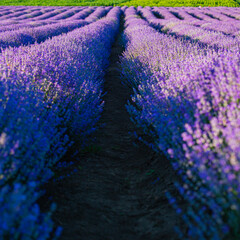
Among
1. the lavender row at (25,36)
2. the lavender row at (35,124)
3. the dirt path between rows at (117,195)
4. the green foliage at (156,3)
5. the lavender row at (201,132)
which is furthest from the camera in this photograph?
the green foliage at (156,3)

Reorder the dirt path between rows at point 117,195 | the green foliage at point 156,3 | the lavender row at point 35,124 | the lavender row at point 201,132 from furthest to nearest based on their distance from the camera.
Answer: the green foliage at point 156,3
the dirt path between rows at point 117,195
the lavender row at point 201,132
the lavender row at point 35,124

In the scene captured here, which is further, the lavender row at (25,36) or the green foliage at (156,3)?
the green foliage at (156,3)

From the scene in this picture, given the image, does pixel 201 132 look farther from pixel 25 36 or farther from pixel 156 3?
pixel 156 3

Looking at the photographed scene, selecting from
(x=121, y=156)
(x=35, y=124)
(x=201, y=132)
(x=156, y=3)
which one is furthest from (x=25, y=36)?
(x=156, y=3)

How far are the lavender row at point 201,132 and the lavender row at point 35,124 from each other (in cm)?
72

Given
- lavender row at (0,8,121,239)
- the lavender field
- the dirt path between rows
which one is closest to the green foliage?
lavender row at (0,8,121,239)

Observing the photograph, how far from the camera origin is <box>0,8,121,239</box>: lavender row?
1.33 meters

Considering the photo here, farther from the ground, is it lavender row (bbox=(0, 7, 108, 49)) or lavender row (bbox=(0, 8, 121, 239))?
lavender row (bbox=(0, 7, 108, 49))

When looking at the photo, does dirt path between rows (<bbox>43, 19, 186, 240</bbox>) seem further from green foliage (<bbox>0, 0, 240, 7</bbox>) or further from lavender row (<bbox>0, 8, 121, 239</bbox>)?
green foliage (<bbox>0, 0, 240, 7</bbox>)

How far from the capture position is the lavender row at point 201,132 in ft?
4.72

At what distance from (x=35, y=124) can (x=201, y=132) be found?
49.6 inches

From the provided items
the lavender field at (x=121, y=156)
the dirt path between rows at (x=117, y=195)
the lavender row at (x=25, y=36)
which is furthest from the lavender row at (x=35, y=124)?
the lavender row at (x=25, y=36)

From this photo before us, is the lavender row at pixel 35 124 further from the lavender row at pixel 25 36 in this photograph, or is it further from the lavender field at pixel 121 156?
the lavender row at pixel 25 36

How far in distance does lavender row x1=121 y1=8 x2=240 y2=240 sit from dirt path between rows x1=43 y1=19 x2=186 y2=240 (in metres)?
0.23
